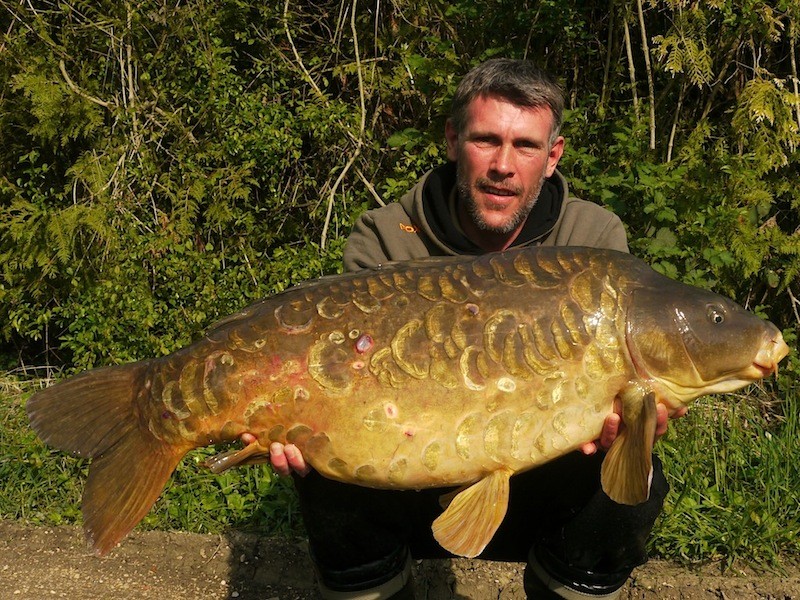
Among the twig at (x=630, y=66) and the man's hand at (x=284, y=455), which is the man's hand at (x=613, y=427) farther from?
the twig at (x=630, y=66)

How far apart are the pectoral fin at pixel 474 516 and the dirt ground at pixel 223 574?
948 millimetres

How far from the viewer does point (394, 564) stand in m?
2.18

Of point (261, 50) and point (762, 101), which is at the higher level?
point (762, 101)

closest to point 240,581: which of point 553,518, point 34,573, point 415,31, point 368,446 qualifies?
point 34,573

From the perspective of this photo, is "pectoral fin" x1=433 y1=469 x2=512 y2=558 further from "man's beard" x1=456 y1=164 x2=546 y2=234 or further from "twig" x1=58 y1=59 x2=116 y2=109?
"twig" x1=58 y1=59 x2=116 y2=109

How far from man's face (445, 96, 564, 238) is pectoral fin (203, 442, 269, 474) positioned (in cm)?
92

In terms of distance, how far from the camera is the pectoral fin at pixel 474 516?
1763mm

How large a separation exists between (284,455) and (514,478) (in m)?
0.62

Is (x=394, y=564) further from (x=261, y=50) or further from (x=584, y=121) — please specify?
(x=261, y=50)

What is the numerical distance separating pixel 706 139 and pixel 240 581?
2.38 m

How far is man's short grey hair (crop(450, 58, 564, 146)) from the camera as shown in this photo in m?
2.43

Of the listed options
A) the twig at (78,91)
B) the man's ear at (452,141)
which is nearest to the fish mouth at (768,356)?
the man's ear at (452,141)

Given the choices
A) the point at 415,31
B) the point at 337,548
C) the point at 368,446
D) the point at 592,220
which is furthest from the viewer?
the point at 415,31

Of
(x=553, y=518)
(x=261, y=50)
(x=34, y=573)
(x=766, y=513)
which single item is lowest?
(x=34, y=573)
